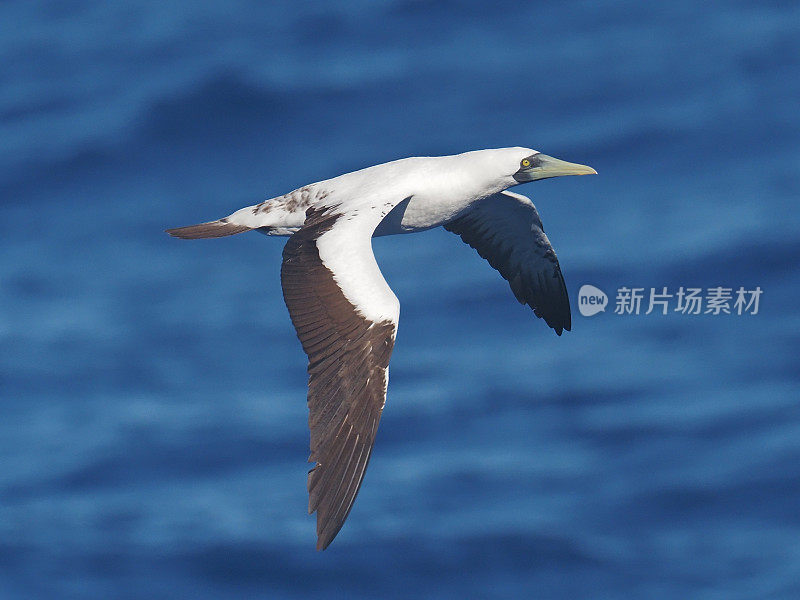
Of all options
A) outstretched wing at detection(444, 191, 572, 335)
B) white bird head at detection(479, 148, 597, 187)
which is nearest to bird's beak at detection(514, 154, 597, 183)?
white bird head at detection(479, 148, 597, 187)

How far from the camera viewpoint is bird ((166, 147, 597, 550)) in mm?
13195

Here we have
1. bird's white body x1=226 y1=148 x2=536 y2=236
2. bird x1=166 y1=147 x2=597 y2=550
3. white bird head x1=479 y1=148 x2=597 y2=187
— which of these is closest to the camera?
bird x1=166 y1=147 x2=597 y2=550

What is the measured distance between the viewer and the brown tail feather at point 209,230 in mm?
15867

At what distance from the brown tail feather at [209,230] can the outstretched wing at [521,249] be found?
2742 mm

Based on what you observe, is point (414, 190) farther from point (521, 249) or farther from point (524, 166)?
point (521, 249)

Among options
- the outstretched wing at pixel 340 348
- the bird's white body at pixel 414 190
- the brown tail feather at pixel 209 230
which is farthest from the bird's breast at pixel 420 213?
the brown tail feather at pixel 209 230

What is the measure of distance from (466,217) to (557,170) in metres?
1.94

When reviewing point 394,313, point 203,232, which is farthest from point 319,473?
point 203,232

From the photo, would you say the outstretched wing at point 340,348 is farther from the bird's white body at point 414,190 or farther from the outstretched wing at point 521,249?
the outstretched wing at point 521,249

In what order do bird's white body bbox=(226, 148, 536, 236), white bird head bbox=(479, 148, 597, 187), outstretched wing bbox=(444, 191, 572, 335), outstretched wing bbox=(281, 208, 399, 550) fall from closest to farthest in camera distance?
outstretched wing bbox=(281, 208, 399, 550), bird's white body bbox=(226, 148, 536, 236), white bird head bbox=(479, 148, 597, 187), outstretched wing bbox=(444, 191, 572, 335)

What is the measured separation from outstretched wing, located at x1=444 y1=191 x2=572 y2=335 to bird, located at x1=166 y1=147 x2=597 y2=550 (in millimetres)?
16

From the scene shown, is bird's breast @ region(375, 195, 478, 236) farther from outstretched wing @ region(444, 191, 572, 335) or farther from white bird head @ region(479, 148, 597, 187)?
outstretched wing @ region(444, 191, 572, 335)

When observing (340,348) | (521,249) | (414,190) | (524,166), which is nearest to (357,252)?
(340,348)

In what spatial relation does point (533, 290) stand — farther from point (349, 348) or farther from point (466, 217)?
point (349, 348)
